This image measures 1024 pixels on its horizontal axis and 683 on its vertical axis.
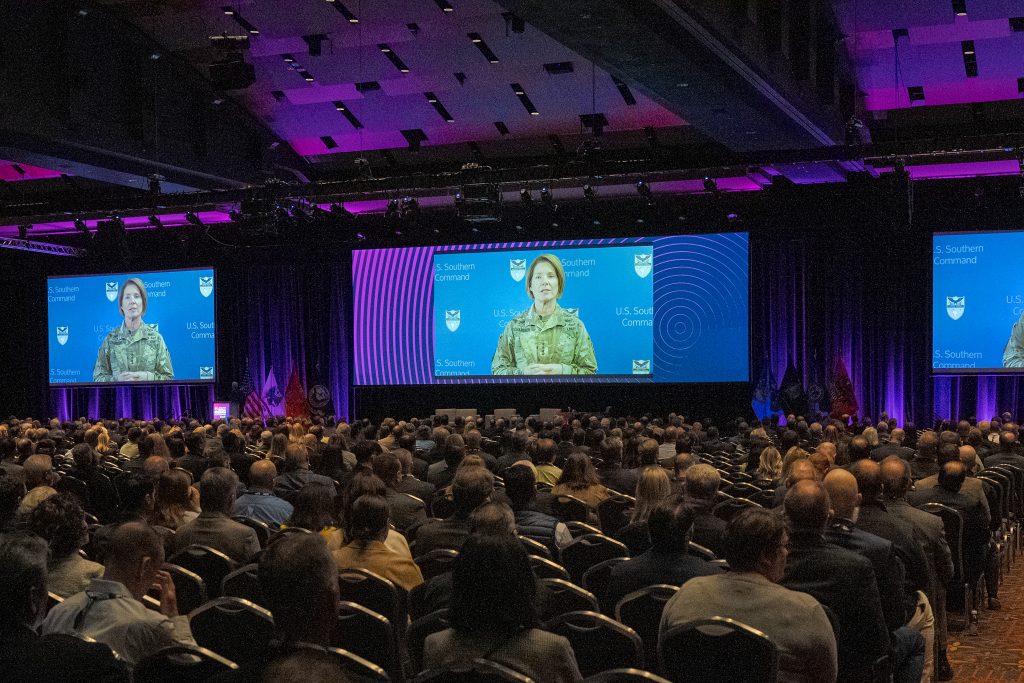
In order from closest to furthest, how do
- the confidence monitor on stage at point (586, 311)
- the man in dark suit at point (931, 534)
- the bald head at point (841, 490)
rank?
1. the bald head at point (841, 490)
2. the man in dark suit at point (931, 534)
3. the confidence monitor on stage at point (586, 311)

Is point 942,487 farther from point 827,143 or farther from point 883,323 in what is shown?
point 883,323

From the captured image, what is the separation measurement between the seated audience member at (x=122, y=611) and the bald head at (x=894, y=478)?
12.1ft

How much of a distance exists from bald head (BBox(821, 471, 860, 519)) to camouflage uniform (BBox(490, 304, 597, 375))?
49.3 ft

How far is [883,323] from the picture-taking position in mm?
18625

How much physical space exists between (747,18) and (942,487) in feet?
17.9

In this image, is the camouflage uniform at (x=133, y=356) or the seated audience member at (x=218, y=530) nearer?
the seated audience member at (x=218, y=530)

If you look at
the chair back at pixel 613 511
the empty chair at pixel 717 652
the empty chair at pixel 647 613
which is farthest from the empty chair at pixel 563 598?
the chair back at pixel 613 511

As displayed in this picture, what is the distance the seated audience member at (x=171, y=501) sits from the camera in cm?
572

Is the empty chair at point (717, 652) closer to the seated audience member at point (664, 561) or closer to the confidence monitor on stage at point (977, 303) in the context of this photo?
the seated audience member at point (664, 561)

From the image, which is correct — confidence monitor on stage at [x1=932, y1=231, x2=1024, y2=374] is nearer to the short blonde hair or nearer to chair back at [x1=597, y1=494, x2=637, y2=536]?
the short blonde hair

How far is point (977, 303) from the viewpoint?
56.5 ft

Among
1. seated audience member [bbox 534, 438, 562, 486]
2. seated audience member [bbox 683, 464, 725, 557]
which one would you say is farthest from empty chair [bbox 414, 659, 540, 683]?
seated audience member [bbox 534, 438, 562, 486]

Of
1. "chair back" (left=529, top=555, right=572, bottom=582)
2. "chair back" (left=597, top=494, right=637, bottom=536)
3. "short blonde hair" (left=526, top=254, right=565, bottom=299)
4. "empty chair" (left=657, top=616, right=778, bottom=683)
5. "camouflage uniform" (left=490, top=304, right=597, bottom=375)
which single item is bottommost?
"chair back" (left=597, top=494, right=637, bottom=536)

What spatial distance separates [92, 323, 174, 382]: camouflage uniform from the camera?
74.8 ft
